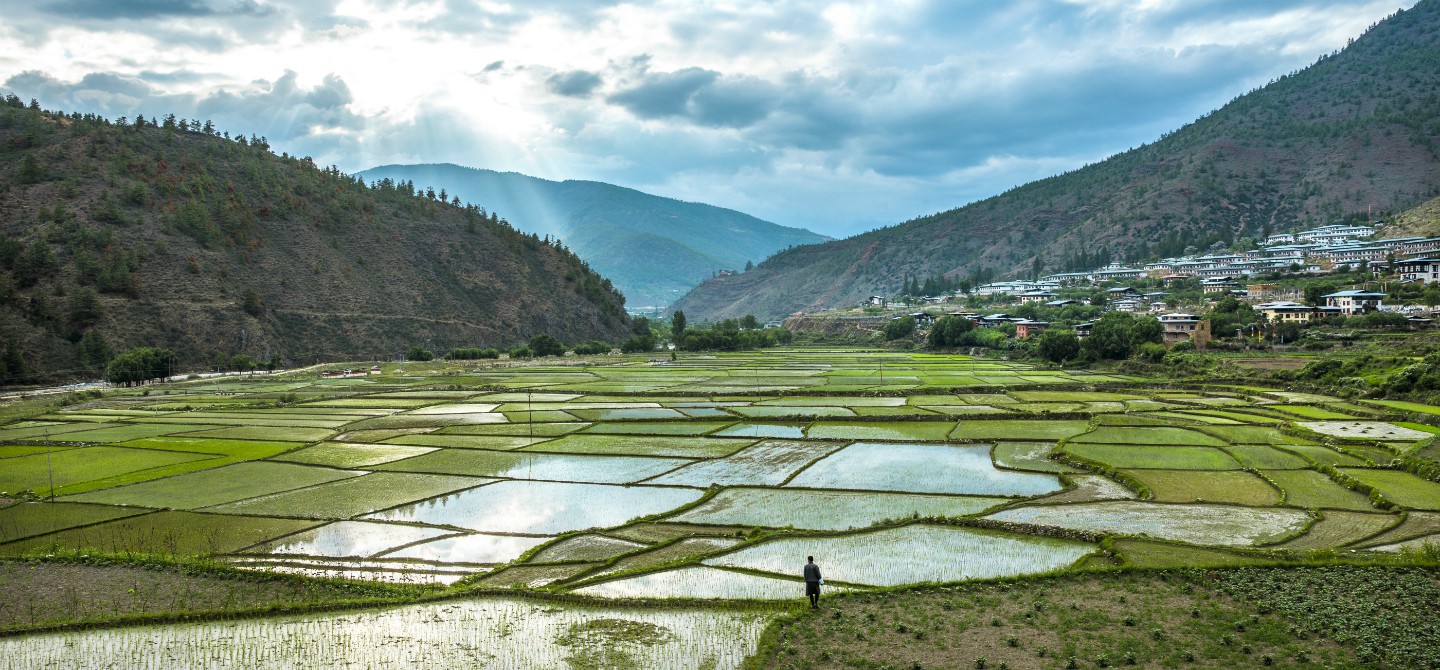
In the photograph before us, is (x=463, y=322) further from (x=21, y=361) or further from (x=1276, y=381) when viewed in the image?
(x=1276, y=381)

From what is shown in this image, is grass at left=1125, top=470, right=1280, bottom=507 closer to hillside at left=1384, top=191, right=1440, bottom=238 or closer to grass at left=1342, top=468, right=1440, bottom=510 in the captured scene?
grass at left=1342, top=468, right=1440, bottom=510

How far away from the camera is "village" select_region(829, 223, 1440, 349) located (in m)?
74.0

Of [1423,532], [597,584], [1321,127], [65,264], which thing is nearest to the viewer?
[597,584]

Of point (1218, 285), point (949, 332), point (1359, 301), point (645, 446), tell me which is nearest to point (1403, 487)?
point (645, 446)

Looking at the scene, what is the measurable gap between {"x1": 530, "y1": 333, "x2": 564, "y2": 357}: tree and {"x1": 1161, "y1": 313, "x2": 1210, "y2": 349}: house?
76.4 meters

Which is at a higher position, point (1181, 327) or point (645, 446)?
point (1181, 327)

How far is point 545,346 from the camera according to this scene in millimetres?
119875

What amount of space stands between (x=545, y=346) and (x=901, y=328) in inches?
2054

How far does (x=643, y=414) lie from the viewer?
171 ft

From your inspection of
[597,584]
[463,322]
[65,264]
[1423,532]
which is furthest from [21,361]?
[1423,532]

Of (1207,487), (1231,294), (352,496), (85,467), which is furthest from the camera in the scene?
(1231,294)

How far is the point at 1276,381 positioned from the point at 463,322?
10173cm

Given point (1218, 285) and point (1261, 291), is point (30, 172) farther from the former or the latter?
point (1218, 285)

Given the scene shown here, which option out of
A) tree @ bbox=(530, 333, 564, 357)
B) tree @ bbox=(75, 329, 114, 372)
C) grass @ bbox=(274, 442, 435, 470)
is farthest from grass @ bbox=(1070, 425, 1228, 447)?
tree @ bbox=(530, 333, 564, 357)
